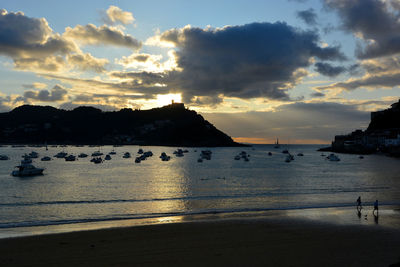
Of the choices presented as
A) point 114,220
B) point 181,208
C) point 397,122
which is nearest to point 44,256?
point 114,220

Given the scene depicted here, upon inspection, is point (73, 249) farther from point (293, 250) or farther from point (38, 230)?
point (293, 250)

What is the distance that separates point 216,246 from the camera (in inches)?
657

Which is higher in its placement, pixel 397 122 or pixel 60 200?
pixel 397 122

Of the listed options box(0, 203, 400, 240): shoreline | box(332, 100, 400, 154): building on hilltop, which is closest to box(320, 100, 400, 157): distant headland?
box(332, 100, 400, 154): building on hilltop

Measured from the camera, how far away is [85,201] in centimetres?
3156

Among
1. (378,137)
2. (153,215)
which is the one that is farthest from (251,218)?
(378,137)

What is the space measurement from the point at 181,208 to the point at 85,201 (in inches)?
417

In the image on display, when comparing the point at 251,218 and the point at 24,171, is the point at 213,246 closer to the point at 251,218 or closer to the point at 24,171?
the point at 251,218

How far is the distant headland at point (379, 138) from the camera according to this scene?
477ft

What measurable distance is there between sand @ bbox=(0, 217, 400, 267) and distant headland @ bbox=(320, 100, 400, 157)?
126662 mm

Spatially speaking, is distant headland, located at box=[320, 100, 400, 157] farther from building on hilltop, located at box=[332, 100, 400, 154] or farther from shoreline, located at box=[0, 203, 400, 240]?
shoreline, located at box=[0, 203, 400, 240]

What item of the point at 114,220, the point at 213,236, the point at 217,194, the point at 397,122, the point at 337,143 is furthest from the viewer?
the point at 337,143

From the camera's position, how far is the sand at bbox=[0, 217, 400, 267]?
47.3 ft

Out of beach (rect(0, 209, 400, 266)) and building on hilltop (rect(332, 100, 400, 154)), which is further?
building on hilltop (rect(332, 100, 400, 154))
